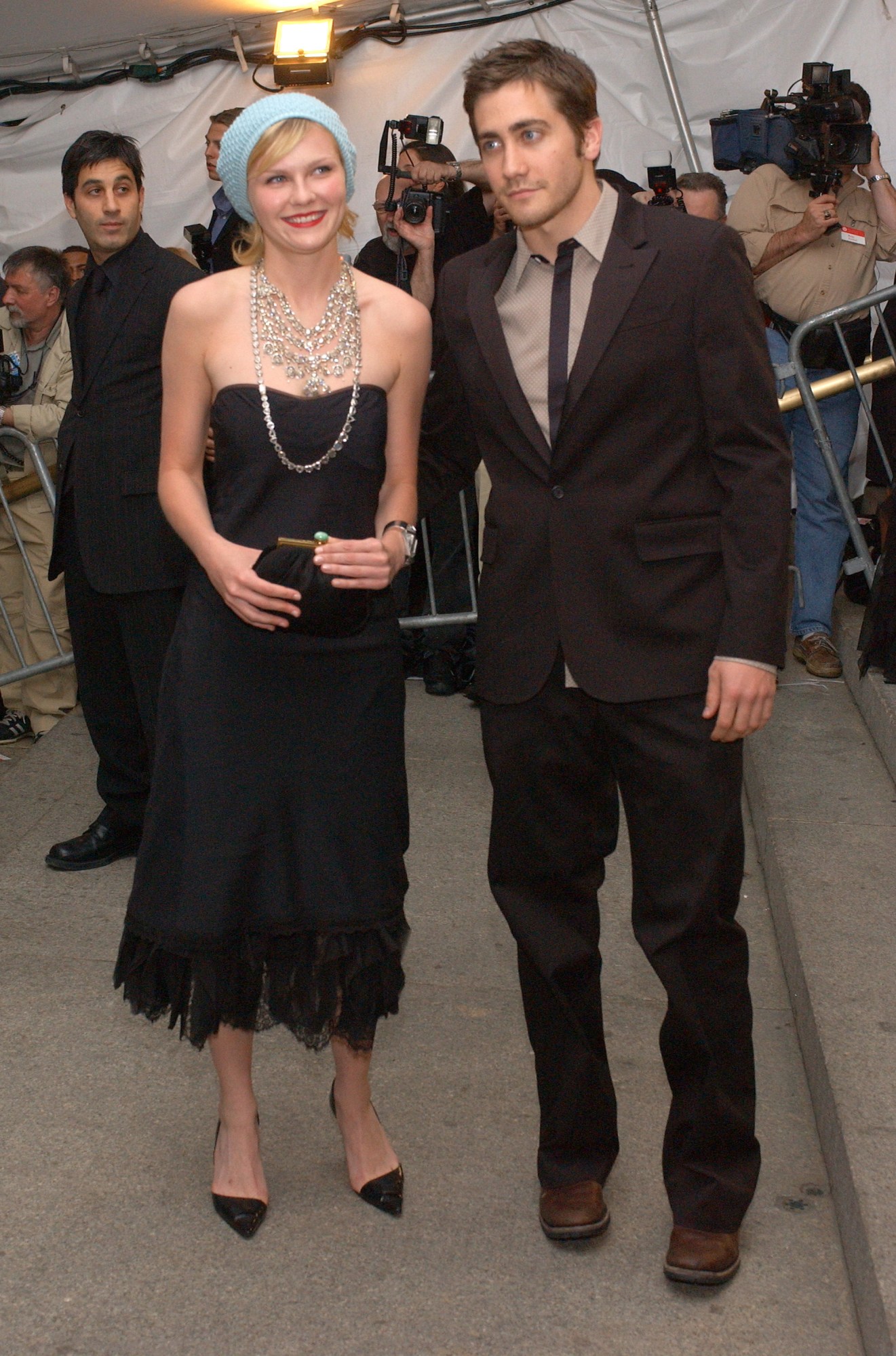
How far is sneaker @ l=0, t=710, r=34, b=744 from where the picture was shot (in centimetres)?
656

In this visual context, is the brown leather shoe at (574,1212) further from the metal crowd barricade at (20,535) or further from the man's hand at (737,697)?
the metal crowd barricade at (20,535)

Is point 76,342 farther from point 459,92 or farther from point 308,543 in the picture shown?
point 459,92

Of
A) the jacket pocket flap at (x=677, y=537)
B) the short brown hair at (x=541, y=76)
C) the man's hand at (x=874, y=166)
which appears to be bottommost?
the jacket pocket flap at (x=677, y=537)

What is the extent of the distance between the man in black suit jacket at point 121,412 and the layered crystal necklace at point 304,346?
157 cm

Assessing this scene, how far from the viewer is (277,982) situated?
2.73 meters

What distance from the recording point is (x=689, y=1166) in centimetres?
254

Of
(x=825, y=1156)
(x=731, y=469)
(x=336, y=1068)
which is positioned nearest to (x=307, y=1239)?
(x=336, y=1068)

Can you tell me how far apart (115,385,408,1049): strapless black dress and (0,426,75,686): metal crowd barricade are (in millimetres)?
2978

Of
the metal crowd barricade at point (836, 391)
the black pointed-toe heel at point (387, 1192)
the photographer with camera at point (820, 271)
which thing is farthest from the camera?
the photographer with camera at point (820, 271)

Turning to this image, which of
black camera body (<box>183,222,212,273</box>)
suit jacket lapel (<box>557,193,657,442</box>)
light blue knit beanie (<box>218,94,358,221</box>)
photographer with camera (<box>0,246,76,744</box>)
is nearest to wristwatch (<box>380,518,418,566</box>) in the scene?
suit jacket lapel (<box>557,193,657,442</box>)

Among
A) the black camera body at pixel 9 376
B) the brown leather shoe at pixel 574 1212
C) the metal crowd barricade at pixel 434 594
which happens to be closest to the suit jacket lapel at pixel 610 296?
the brown leather shoe at pixel 574 1212

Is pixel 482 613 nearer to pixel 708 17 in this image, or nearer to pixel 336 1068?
pixel 336 1068

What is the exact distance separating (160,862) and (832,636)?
12.1ft

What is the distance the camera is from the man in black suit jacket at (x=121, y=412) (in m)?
4.09
